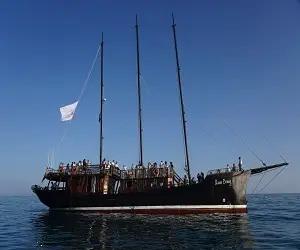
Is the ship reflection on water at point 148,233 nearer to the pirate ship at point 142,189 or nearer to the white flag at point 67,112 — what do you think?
the pirate ship at point 142,189

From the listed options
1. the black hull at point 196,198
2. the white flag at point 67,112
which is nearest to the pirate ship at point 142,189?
the black hull at point 196,198

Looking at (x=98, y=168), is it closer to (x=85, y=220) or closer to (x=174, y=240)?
(x=85, y=220)

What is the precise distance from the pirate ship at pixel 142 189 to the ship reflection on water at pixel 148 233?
2.86 metres

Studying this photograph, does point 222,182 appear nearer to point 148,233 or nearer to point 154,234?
point 148,233

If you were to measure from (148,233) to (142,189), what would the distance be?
14927 mm

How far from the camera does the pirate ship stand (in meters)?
37.3

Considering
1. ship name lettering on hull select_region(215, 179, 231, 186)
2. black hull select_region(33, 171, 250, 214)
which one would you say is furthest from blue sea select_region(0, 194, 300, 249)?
ship name lettering on hull select_region(215, 179, 231, 186)

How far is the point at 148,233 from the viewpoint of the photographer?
25.7 metres

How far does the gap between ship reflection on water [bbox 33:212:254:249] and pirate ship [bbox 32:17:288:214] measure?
2.86m

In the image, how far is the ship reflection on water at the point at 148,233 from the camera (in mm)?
21781

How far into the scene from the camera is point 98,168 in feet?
141

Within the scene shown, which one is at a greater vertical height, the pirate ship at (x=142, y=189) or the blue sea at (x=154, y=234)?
the pirate ship at (x=142, y=189)

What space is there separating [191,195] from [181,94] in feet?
37.0

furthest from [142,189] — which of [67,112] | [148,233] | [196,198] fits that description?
[148,233]
